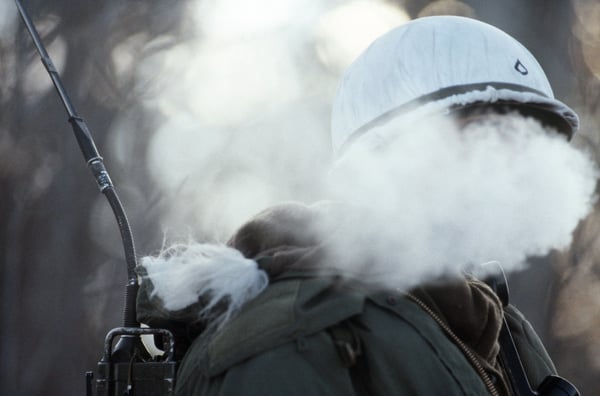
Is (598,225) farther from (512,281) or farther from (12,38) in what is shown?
(12,38)

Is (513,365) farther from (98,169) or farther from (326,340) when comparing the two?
(98,169)

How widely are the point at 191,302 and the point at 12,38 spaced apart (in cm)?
378

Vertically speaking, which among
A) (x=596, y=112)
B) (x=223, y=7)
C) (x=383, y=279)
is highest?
(x=223, y=7)

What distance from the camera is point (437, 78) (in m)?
1.51

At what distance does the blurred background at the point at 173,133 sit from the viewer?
4457 millimetres

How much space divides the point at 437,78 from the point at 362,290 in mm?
461

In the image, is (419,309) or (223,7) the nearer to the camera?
(419,309)

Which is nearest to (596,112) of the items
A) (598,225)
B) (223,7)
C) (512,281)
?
(598,225)

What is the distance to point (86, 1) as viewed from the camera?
4.70 meters

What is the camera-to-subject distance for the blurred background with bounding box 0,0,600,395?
4.46m

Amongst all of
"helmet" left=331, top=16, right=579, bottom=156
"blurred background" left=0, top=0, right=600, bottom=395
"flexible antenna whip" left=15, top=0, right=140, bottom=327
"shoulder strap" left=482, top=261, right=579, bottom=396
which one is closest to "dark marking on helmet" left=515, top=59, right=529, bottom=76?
"helmet" left=331, top=16, right=579, bottom=156

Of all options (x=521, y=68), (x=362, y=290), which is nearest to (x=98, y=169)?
(x=362, y=290)

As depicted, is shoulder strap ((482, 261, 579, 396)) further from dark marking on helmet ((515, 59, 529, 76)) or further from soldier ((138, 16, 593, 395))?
dark marking on helmet ((515, 59, 529, 76))

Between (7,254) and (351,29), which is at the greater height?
(351,29)
